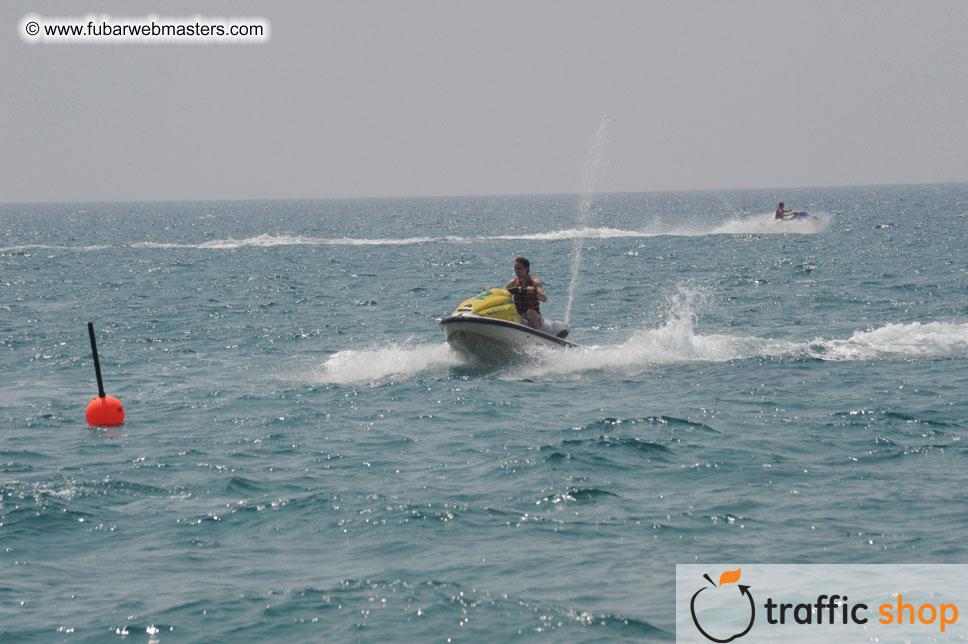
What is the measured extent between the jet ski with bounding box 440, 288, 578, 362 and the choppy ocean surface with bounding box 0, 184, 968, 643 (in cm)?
38

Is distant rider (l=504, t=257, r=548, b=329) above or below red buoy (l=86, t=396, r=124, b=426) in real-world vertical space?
above

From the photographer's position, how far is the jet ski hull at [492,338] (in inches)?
646

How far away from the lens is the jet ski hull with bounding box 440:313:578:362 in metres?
16.4

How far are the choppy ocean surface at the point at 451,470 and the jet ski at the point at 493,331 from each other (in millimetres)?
379

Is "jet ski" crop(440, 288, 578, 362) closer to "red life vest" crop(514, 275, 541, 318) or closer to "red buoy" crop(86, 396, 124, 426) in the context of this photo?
"red life vest" crop(514, 275, 541, 318)

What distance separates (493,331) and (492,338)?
0.65 ft

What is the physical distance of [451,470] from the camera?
11242mm

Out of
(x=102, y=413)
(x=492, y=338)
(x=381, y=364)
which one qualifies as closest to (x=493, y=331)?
(x=492, y=338)

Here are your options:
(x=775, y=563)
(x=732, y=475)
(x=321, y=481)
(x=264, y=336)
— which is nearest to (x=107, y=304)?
(x=264, y=336)

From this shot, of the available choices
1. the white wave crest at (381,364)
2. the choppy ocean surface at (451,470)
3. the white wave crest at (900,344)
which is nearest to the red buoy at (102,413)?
the choppy ocean surface at (451,470)

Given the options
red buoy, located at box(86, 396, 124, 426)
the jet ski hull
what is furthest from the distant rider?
red buoy, located at box(86, 396, 124, 426)

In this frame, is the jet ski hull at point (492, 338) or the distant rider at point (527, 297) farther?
the distant rider at point (527, 297)

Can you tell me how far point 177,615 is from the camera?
7.53m

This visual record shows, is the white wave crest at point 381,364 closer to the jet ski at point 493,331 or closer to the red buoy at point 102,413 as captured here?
the jet ski at point 493,331
